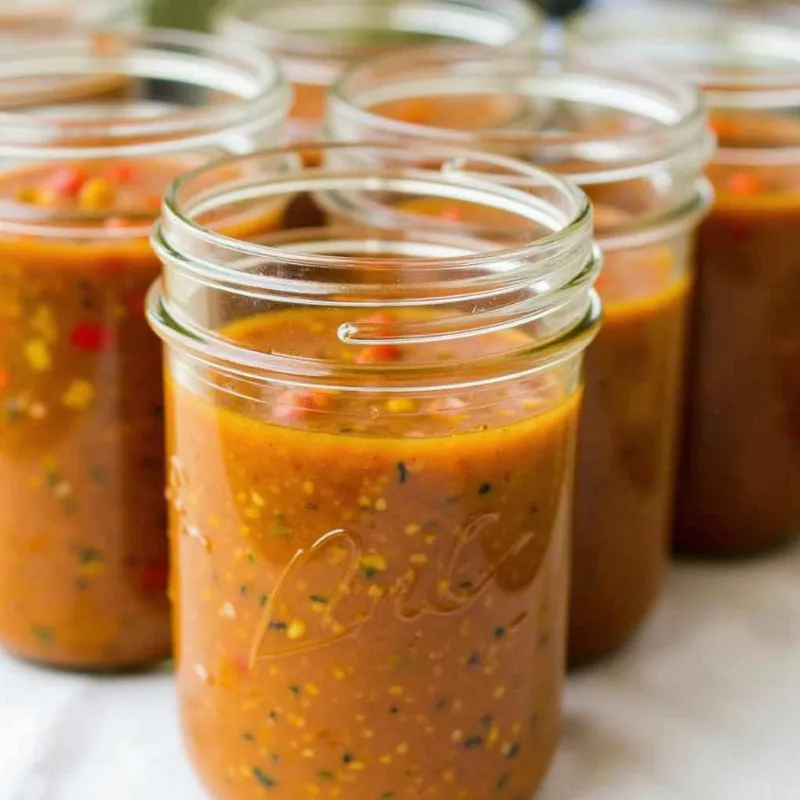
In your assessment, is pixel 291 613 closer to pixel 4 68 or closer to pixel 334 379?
pixel 334 379

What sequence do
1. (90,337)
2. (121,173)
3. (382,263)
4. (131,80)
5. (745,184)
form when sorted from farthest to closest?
(131,80) < (745,184) < (121,173) < (90,337) < (382,263)

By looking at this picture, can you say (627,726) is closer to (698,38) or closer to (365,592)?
(365,592)

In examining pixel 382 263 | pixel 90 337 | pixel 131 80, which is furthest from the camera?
pixel 131 80

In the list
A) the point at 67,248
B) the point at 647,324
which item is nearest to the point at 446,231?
the point at 647,324

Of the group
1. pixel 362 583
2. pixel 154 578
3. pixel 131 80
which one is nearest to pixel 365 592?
pixel 362 583

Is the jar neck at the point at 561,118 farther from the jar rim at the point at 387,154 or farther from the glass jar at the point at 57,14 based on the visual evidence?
the glass jar at the point at 57,14

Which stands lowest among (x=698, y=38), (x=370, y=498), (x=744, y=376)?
(x=744, y=376)

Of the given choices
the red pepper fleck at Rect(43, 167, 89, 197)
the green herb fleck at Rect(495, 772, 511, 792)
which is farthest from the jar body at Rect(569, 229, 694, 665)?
the red pepper fleck at Rect(43, 167, 89, 197)

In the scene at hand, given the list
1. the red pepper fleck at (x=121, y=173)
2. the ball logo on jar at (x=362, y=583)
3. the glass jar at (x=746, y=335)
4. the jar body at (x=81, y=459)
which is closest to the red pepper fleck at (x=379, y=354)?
the ball logo on jar at (x=362, y=583)

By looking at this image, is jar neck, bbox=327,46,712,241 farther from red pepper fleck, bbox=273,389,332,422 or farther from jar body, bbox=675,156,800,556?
red pepper fleck, bbox=273,389,332,422
